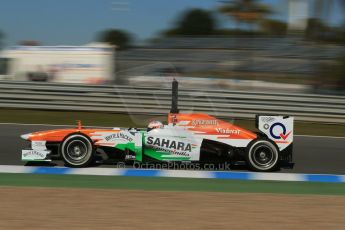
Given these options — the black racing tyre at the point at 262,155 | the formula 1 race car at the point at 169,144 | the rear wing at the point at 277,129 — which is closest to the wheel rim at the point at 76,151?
the formula 1 race car at the point at 169,144

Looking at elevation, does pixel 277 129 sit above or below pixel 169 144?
above

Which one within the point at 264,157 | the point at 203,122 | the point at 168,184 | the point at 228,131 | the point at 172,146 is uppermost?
the point at 203,122

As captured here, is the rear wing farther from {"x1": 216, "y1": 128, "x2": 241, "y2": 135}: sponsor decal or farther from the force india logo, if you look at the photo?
the force india logo

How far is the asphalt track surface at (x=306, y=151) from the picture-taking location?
23.9 feet

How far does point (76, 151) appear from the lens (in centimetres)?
667

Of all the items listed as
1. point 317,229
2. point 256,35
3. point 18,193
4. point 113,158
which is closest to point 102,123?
point 113,158

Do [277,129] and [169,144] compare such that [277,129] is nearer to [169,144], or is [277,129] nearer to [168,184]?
[169,144]

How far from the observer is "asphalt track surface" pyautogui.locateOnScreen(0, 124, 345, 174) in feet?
23.9

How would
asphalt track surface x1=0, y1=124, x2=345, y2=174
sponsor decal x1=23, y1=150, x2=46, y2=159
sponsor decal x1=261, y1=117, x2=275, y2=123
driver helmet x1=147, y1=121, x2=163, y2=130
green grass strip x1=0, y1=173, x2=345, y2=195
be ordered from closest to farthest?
green grass strip x1=0, y1=173, x2=345, y2=195, sponsor decal x1=23, y1=150, x2=46, y2=159, driver helmet x1=147, y1=121, x2=163, y2=130, sponsor decal x1=261, y1=117, x2=275, y2=123, asphalt track surface x1=0, y1=124, x2=345, y2=174

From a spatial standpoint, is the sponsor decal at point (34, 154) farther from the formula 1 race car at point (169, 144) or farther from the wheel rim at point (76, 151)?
the wheel rim at point (76, 151)

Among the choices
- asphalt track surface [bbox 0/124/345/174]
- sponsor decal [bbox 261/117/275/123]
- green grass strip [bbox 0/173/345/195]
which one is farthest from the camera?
asphalt track surface [bbox 0/124/345/174]

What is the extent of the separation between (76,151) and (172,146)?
45.3 inches

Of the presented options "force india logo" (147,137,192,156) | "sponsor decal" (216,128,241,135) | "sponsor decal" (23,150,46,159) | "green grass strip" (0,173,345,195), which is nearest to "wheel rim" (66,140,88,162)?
"sponsor decal" (23,150,46,159)

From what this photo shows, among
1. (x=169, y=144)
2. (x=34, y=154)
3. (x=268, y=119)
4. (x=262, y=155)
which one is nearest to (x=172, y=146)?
(x=169, y=144)
